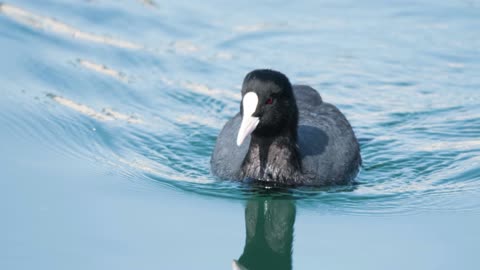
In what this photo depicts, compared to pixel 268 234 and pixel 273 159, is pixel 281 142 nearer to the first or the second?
pixel 273 159

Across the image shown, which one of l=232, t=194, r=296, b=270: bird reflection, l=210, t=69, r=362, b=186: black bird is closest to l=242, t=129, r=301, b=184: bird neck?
l=210, t=69, r=362, b=186: black bird

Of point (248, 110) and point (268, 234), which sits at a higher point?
point (248, 110)

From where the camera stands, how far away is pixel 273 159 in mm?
7469

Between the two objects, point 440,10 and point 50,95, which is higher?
point 440,10

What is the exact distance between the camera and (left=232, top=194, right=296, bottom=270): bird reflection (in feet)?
20.2

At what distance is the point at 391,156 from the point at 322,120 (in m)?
0.79

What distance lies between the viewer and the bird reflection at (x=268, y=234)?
6156 millimetres

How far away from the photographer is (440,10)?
39.6 feet

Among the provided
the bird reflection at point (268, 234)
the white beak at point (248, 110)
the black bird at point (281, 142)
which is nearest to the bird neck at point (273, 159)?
the black bird at point (281, 142)

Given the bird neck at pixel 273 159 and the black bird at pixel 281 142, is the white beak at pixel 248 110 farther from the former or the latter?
the bird neck at pixel 273 159

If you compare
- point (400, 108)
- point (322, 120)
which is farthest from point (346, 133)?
point (400, 108)

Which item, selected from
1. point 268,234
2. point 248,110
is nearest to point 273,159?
point 248,110

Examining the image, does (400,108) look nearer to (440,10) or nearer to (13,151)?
(440,10)

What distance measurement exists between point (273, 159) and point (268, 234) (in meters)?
0.86
